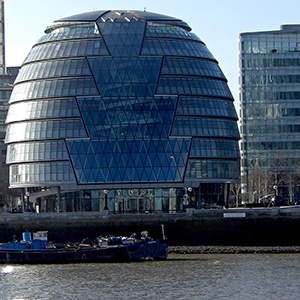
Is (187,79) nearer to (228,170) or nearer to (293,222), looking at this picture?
(228,170)

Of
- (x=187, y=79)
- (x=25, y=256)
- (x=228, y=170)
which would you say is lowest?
(x=25, y=256)

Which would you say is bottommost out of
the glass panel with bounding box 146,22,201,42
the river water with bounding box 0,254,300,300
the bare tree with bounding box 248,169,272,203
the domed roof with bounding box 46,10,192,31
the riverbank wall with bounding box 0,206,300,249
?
the river water with bounding box 0,254,300,300

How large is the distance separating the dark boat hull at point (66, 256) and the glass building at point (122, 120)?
33.7 m

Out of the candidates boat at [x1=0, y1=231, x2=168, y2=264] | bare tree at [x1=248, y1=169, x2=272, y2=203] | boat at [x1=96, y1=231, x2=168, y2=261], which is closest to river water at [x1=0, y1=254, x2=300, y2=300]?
boat at [x1=96, y1=231, x2=168, y2=261]

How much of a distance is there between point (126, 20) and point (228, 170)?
22881 mm

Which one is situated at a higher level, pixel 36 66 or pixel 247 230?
pixel 36 66

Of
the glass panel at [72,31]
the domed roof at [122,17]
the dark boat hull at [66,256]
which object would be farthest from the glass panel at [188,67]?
the dark boat hull at [66,256]

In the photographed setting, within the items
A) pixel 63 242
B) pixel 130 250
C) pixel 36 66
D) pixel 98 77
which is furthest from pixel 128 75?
pixel 130 250

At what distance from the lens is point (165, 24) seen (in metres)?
148

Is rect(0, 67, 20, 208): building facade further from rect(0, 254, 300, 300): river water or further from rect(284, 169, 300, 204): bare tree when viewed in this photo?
rect(0, 254, 300, 300): river water

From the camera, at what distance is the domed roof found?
485ft

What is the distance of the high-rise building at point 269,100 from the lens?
181 m

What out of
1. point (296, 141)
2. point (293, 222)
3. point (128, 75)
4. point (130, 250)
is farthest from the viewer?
point (296, 141)

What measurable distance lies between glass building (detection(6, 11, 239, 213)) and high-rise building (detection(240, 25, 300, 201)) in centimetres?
3288
